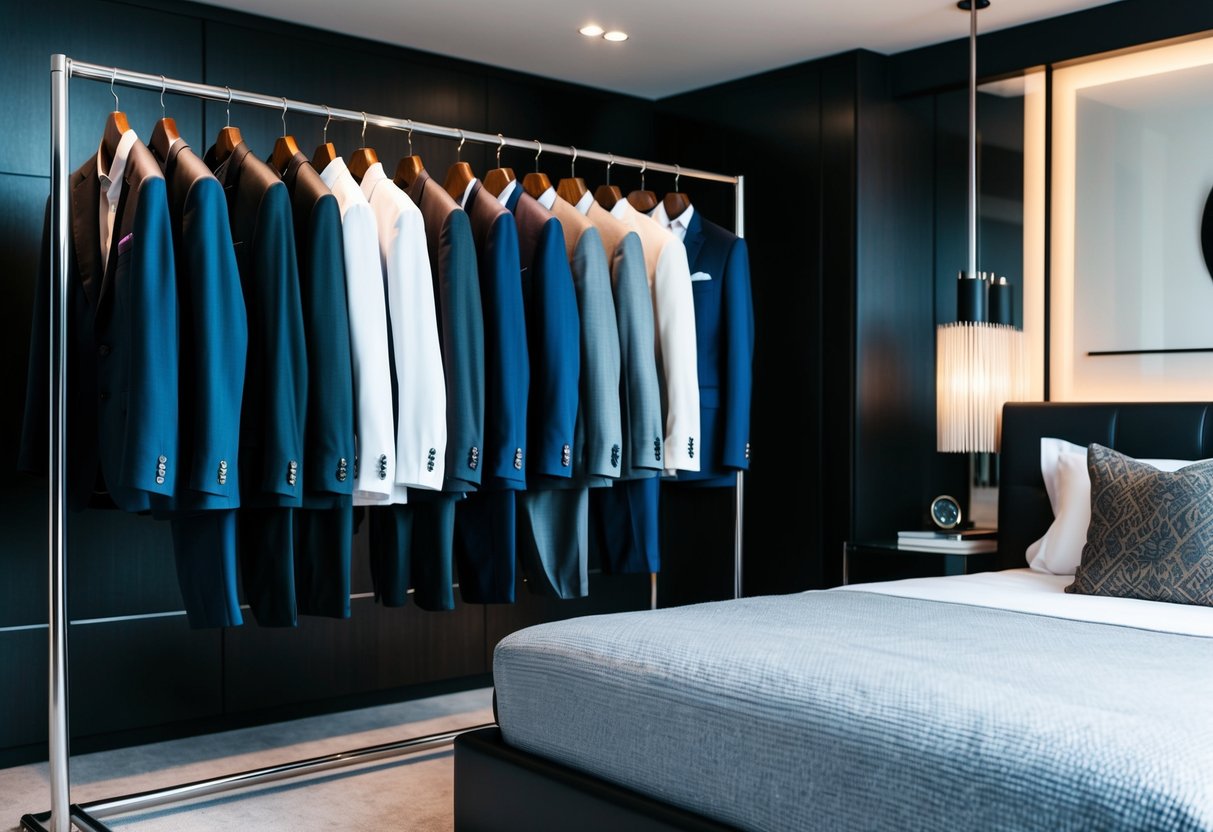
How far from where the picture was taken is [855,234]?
4.25m

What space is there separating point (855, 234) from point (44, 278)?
2640mm

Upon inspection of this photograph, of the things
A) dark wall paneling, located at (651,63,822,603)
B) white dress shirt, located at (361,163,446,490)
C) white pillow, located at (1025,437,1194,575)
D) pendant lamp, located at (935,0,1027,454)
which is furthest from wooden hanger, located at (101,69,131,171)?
white pillow, located at (1025,437,1194,575)

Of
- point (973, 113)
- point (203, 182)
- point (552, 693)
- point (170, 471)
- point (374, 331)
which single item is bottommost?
point (552, 693)

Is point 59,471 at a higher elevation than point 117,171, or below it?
below

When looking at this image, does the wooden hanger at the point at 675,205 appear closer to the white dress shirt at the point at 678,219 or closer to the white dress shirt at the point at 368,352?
the white dress shirt at the point at 678,219

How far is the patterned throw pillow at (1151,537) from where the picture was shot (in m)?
2.78

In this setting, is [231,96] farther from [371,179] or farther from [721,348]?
[721,348]

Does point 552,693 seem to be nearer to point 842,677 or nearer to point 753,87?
point 842,677

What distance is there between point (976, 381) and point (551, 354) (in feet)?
4.92

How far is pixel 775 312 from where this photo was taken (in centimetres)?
454

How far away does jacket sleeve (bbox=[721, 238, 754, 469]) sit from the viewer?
12.5ft

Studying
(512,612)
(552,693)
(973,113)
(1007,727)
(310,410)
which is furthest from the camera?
(512,612)

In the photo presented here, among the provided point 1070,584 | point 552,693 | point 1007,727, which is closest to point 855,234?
point 1070,584

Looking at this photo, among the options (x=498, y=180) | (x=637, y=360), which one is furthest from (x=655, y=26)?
(x=637, y=360)
